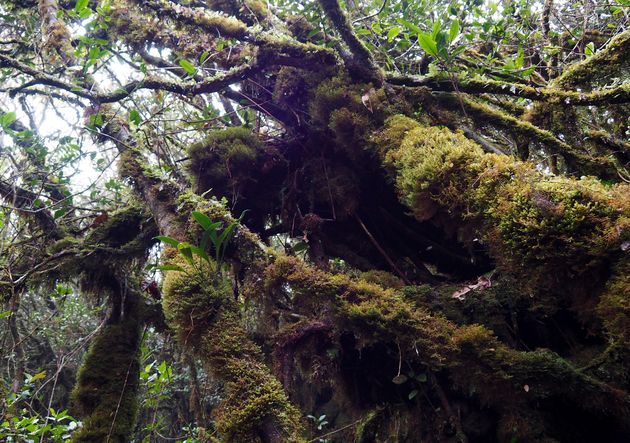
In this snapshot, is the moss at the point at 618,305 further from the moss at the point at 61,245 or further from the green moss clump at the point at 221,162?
the moss at the point at 61,245

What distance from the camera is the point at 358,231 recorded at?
3.38 metres

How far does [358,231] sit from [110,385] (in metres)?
2.35

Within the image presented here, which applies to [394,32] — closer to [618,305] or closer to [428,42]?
[428,42]

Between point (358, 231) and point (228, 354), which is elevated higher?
point (358, 231)

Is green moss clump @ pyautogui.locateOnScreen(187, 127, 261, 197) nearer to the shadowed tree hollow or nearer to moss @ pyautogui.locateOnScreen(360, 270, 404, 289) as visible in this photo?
the shadowed tree hollow

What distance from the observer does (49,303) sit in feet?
25.1

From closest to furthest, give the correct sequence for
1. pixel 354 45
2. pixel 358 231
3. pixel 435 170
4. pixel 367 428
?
pixel 435 170 → pixel 354 45 → pixel 367 428 → pixel 358 231

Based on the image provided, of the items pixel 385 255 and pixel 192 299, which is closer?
pixel 192 299

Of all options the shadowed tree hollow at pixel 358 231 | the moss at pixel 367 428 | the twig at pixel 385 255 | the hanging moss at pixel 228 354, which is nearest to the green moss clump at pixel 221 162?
the shadowed tree hollow at pixel 358 231

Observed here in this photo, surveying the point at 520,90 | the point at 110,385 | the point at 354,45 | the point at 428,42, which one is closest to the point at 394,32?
the point at 354,45

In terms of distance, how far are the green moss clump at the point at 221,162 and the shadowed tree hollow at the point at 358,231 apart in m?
0.02

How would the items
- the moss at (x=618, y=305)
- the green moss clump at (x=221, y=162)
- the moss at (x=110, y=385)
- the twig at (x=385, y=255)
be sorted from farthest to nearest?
the green moss clump at (x=221, y=162)
the twig at (x=385, y=255)
the moss at (x=110, y=385)
the moss at (x=618, y=305)

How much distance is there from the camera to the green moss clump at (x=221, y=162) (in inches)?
131

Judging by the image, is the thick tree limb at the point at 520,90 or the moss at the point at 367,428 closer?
the thick tree limb at the point at 520,90
